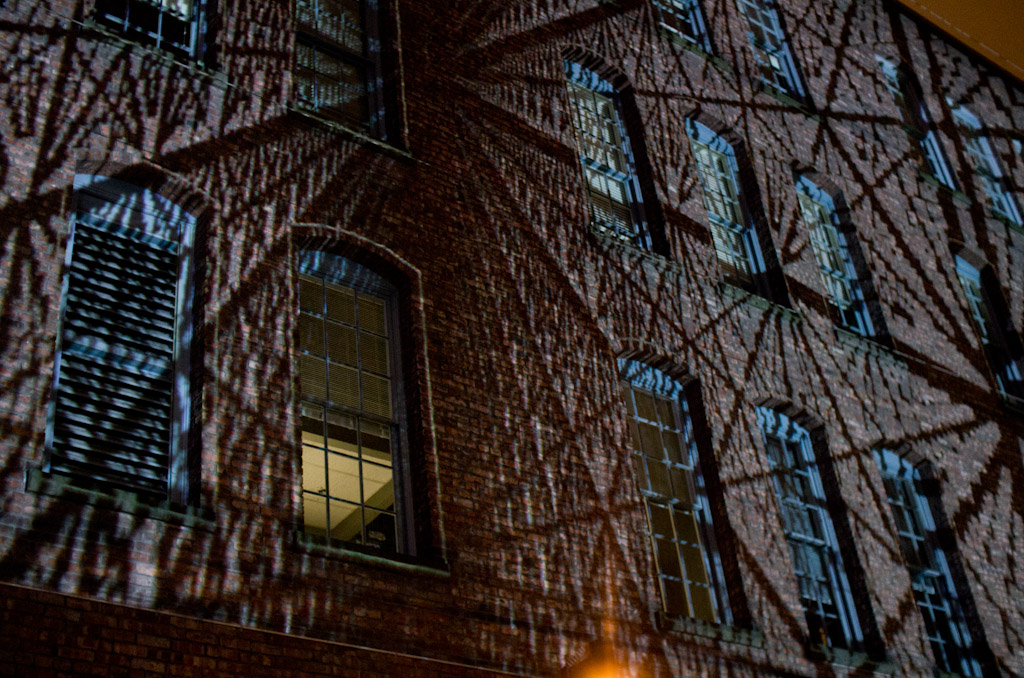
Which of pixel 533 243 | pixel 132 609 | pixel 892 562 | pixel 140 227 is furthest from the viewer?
pixel 892 562

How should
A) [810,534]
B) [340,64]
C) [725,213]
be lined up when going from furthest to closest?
1. [725,213]
2. [810,534]
3. [340,64]

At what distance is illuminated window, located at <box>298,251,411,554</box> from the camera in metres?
7.89

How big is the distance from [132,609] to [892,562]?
7.48 meters

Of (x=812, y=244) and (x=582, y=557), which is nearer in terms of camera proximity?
(x=582, y=557)

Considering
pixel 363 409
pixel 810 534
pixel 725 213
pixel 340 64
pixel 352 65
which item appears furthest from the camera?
pixel 725 213

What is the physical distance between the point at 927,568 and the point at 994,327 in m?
4.93

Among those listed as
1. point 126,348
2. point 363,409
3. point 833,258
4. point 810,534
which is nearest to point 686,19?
point 833,258

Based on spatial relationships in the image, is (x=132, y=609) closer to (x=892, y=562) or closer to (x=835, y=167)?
(x=892, y=562)

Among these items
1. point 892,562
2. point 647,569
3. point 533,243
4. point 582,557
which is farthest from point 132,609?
point 892,562

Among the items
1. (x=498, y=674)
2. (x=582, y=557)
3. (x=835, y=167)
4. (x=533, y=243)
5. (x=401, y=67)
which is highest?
(x=835, y=167)

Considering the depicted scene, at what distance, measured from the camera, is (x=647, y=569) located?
9.05 meters

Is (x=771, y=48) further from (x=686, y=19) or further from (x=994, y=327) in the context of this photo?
(x=994, y=327)

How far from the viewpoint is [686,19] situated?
14.7 meters

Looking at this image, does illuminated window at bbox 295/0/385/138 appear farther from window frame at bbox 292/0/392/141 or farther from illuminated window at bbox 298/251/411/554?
illuminated window at bbox 298/251/411/554
